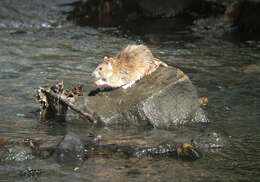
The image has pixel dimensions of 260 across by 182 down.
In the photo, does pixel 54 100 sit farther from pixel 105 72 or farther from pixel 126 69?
pixel 126 69

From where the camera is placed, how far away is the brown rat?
6738mm

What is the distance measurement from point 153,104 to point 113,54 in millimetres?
4807

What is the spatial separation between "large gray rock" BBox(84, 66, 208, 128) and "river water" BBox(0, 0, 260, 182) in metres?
0.23

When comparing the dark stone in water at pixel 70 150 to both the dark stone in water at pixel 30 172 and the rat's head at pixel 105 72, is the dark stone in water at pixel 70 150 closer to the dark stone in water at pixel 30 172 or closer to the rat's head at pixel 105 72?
the dark stone in water at pixel 30 172

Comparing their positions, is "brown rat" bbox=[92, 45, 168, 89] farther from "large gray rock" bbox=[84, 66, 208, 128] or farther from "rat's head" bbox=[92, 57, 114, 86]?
"large gray rock" bbox=[84, 66, 208, 128]

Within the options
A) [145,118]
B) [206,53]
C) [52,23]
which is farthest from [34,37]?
[145,118]

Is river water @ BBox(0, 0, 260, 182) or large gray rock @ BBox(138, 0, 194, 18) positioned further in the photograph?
large gray rock @ BBox(138, 0, 194, 18)

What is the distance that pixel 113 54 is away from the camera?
10641 mm

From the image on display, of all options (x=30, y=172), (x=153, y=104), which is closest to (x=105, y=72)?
(x=153, y=104)

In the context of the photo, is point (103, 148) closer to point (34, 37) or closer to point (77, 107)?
point (77, 107)

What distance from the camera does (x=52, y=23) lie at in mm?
15062

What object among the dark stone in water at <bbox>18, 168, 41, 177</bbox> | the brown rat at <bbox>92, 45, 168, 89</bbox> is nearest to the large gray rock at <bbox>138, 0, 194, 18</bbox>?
the brown rat at <bbox>92, 45, 168, 89</bbox>

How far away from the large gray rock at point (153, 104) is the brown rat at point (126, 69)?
31 centimetres

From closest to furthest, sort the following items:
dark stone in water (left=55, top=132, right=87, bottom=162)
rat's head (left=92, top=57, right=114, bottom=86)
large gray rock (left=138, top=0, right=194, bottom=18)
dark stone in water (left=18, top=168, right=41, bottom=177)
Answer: dark stone in water (left=18, top=168, right=41, bottom=177) → dark stone in water (left=55, top=132, right=87, bottom=162) → rat's head (left=92, top=57, right=114, bottom=86) → large gray rock (left=138, top=0, right=194, bottom=18)
